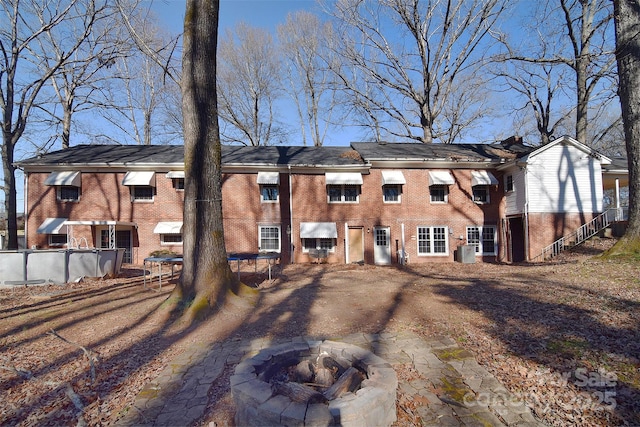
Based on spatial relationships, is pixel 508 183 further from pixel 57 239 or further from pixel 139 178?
pixel 57 239

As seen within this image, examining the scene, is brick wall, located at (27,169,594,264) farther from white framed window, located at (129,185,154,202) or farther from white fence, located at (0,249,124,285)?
white fence, located at (0,249,124,285)

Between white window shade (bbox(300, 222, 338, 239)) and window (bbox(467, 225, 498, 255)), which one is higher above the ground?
white window shade (bbox(300, 222, 338, 239))

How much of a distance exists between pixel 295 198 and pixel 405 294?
10680 millimetres

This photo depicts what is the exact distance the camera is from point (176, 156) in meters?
18.0

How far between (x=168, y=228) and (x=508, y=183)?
18.5 m

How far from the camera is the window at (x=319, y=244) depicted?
17.5 metres

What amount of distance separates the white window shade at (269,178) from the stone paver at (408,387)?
1247cm

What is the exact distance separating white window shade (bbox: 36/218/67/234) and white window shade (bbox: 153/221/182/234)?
4.41 metres

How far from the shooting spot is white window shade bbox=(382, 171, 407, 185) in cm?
1723

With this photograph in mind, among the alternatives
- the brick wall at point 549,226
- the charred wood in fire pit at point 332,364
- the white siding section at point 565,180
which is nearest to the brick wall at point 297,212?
the brick wall at point 549,226

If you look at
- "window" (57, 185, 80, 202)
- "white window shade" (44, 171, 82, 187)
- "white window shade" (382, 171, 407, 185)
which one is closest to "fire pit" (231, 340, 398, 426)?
"white window shade" (382, 171, 407, 185)

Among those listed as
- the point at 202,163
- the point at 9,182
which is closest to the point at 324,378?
the point at 202,163

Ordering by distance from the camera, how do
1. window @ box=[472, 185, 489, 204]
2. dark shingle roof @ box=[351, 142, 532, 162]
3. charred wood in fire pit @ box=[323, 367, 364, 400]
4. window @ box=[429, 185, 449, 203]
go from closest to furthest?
charred wood in fire pit @ box=[323, 367, 364, 400]
dark shingle roof @ box=[351, 142, 532, 162]
window @ box=[429, 185, 449, 203]
window @ box=[472, 185, 489, 204]

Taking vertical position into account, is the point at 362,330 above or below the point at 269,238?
below
